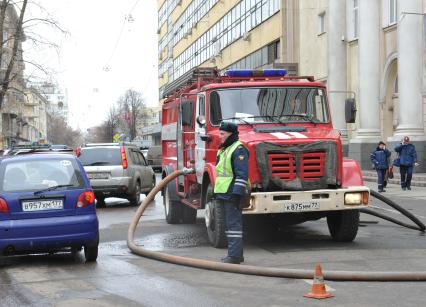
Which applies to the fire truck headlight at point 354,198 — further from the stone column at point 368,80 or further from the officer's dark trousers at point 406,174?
the stone column at point 368,80

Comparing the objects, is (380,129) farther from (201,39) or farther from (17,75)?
(201,39)

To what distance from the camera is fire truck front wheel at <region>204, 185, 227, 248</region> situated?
9.31 metres

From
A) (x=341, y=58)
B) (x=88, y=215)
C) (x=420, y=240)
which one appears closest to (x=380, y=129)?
(x=341, y=58)

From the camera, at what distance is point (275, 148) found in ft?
29.7

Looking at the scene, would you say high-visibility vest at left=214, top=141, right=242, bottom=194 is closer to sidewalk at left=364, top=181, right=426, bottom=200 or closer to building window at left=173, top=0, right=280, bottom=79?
sidewalk at left=364, top=181, right=426, bottom=200

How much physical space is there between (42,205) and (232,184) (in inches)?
102

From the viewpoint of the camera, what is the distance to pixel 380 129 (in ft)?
99.2

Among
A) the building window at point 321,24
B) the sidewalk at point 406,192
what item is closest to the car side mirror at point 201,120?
the sidewalk at point 406,192

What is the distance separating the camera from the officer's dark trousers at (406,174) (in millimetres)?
20062

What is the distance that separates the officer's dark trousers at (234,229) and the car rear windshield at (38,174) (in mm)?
2167

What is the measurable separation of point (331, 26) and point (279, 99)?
2430 cm

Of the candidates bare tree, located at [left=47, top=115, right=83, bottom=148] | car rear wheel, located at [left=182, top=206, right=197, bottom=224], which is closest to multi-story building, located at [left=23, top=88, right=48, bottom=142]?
bare tree, located at [left=47, top=115, right=83, bottom=148]

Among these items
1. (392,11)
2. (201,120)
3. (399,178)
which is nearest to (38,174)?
(201,120)

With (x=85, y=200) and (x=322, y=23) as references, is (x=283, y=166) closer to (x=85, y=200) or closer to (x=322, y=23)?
(x=85, y=200)
